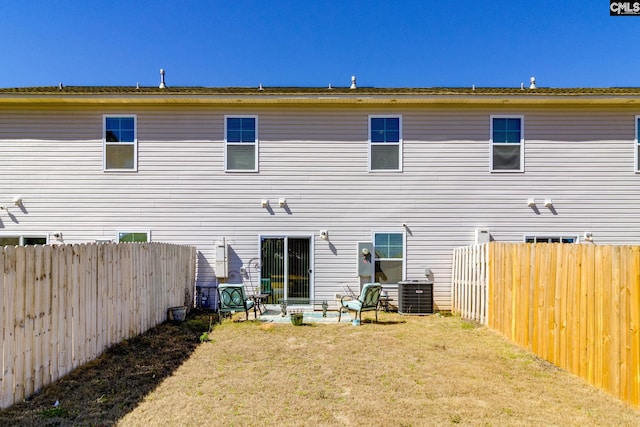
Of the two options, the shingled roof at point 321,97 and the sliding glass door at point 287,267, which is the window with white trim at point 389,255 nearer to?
the sliding glass door at point 287,267

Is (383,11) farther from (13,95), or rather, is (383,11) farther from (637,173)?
(13,95)

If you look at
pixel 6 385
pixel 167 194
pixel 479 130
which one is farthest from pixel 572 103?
pixel 6 385

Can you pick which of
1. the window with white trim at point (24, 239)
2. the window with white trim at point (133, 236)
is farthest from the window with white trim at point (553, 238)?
the window with white trim at point (24, 239)

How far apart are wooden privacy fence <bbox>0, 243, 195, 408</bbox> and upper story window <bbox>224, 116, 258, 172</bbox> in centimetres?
357

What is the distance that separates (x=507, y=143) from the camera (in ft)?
35.0

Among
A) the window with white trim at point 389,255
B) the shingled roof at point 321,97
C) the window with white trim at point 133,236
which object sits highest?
the shingled roof at point 321,97

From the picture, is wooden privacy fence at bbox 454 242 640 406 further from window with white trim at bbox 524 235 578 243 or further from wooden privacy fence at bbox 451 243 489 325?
window with white trim at bbox 524 235 578 243

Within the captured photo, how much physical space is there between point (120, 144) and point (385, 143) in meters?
7.10

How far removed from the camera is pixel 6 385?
3.92 meters

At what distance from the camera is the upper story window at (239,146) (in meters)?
10.6

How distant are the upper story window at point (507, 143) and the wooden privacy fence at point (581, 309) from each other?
3.98m

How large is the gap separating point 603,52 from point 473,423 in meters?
12.5

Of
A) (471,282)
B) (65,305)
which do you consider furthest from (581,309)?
(65,305)

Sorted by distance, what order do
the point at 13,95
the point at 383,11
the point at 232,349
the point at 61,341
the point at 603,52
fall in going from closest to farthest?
the point at 61,341 < the point at 232,349 < the point at 13,95 < the point at 603,52 < the point at 383,11
